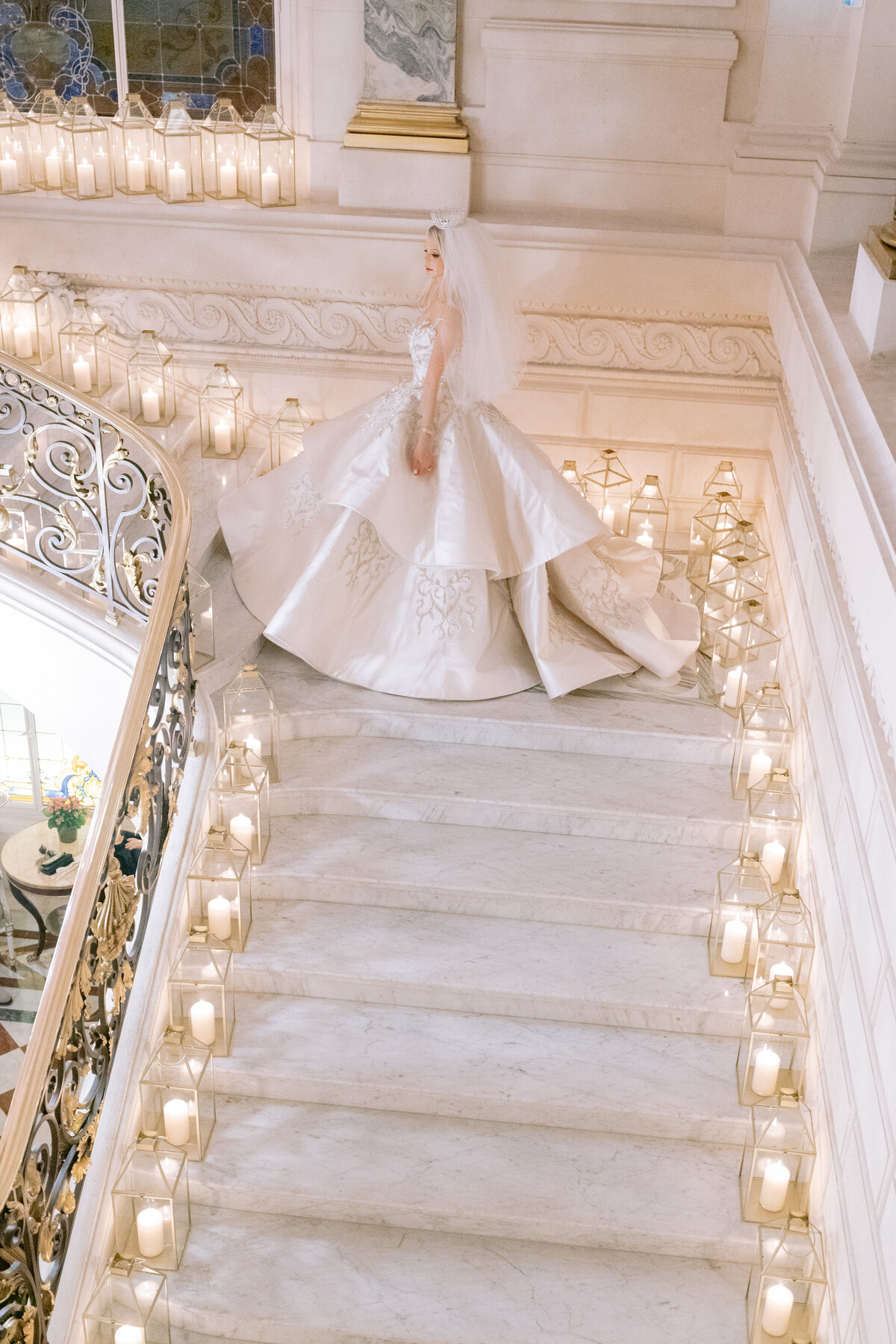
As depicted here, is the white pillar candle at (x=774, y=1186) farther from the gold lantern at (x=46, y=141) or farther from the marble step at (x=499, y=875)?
the gold lantern at (x=46, y=141)

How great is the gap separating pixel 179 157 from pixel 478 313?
2683 mm

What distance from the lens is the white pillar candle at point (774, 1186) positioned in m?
3.97

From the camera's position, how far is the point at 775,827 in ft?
15.6

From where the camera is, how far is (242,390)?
23.1 feet

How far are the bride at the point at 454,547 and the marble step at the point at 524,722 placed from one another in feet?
0.25

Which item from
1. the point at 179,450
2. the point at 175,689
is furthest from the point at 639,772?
the point at 179,450

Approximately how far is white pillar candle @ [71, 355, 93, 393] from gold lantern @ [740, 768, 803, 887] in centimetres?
409

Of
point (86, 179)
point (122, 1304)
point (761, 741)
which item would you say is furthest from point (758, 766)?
point (86, 179)

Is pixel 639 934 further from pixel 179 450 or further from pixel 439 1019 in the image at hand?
pixel 179 450

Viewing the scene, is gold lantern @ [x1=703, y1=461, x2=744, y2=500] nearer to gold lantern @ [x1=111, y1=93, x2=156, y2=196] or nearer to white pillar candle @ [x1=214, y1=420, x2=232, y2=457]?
white pillar candle @ [x1=214, y1=420, x2=232, y2=457]

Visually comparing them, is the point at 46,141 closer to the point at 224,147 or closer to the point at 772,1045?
the point at 224,147

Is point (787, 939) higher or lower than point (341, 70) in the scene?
lower

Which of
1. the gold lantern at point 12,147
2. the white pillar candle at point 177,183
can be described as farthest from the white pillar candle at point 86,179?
the white pillar candle at point 177,183

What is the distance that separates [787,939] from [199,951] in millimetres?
1898
